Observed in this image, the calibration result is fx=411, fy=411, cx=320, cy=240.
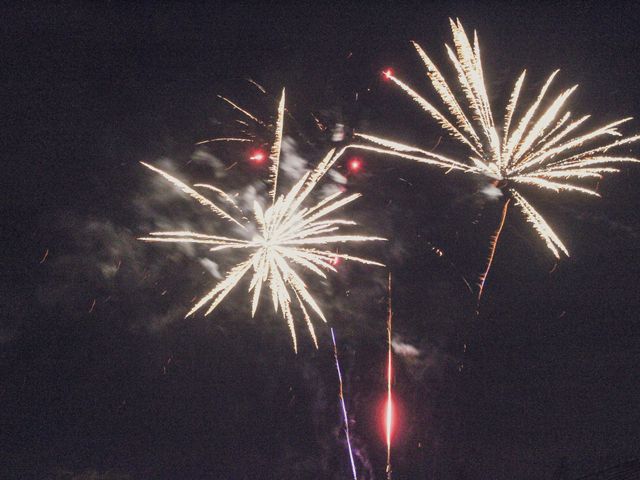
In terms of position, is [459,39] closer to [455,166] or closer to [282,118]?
[455,166]

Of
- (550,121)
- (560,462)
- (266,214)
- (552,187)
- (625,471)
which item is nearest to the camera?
(552,187)

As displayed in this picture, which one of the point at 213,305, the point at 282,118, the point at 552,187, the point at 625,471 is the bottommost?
the point at 625,471

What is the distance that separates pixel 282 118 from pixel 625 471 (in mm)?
11904

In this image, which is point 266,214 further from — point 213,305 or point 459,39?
point 459,39

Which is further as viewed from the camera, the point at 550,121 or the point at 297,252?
the point at 297,252

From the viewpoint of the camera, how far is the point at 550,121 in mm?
6793

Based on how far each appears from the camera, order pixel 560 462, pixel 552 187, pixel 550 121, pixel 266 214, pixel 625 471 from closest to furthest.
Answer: pixel 552 187 → pixel 550 121 → pixel 266 214 → pixel 625 471 → pixel 560 462

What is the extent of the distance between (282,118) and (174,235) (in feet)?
9.42

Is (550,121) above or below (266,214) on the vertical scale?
above

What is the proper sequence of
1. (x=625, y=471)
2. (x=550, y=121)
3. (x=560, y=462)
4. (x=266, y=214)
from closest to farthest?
(x=550, y=121) → (x=266, y=214) → (x=625, y=471) → (x=560, y=462)

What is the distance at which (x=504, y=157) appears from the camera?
6836 millimetres

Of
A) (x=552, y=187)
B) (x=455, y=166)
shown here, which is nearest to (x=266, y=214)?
(x=455, y=166)

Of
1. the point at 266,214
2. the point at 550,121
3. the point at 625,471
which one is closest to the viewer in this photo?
the point at 550,121

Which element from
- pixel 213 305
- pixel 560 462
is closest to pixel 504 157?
pixel 213 305
